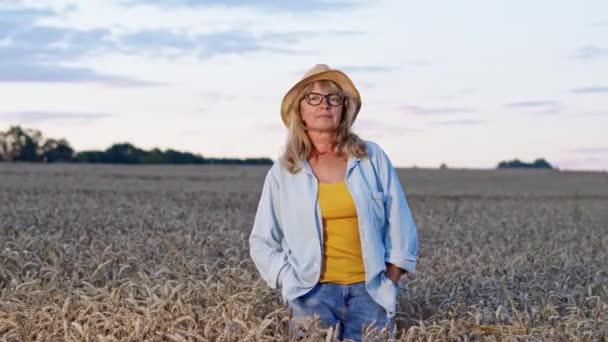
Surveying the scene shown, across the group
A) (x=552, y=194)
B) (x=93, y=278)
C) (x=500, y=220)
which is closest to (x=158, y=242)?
(x=93, y=278)

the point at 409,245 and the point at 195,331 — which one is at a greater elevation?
the point at 409,245

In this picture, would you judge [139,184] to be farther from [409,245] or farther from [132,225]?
[409,245]

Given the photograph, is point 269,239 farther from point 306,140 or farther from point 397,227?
point 397,227

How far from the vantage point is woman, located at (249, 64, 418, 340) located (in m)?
5.99

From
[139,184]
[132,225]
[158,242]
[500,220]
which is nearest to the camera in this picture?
[158,242]

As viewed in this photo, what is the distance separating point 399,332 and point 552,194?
26938 millimetres

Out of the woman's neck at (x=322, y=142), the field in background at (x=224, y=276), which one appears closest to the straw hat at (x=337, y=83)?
the woman's neck at (x=322, y=142)

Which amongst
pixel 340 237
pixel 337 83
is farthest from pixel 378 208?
pixel 337 83

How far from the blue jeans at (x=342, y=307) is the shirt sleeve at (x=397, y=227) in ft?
0.85

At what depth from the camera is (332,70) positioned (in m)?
6.07

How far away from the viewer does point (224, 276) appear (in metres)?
8.24

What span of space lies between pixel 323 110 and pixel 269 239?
2.70ft

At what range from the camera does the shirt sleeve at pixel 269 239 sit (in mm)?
6117

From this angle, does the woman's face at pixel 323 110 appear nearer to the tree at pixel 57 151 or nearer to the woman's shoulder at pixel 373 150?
the woman's shoulder at pixel 373 150
